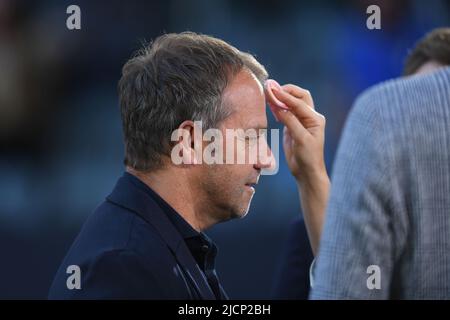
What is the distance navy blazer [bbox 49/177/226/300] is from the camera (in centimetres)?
159

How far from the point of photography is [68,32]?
478 centimetres

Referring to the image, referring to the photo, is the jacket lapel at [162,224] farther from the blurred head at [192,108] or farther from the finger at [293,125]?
the finger at [293,125]

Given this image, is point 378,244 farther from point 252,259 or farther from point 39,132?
point 39,132

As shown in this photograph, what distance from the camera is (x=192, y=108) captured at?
1938mm

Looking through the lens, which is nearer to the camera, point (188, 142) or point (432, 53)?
point (188, 142)

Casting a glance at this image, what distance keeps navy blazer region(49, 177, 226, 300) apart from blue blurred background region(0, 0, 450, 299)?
2.84 metres

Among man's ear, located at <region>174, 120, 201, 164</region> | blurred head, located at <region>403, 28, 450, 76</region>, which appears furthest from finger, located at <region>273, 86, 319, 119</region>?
blurred head, located at <region>403, 28, 450, 76</region>

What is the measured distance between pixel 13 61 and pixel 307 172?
322 cm

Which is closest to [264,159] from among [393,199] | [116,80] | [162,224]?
[162,224]

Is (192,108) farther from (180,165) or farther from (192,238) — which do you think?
(192,238)

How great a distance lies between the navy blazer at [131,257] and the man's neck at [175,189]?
0.07 metres

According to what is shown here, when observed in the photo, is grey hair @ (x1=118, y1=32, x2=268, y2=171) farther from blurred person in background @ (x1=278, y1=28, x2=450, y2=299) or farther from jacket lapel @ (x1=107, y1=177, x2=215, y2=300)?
blurred person in background @ (x1=278, y1=28, x2=450, y2=299)

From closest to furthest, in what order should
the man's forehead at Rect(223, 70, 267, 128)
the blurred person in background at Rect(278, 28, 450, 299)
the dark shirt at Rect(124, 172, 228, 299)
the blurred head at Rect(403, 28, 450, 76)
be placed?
the blurred person in background at Rect(278, 28, 450, 299)
the dark shirt at Rect(124, 172, 228, 299)
the man's forehead at Rect(223, 70, 267, 128)
the blurred head at Rect(403, 28, 450, 76)

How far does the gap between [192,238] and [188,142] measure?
0.24m
